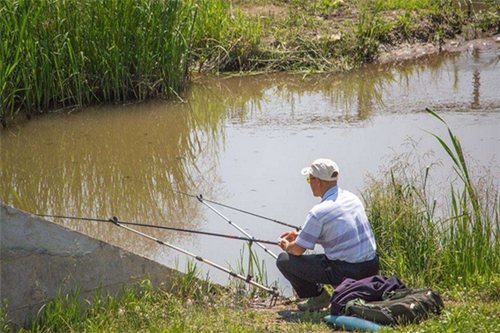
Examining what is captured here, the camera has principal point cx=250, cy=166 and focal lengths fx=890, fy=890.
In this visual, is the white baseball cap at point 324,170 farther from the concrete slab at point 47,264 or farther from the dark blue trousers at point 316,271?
the concrete slab at point 47,264

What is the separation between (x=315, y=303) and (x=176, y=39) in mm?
6850

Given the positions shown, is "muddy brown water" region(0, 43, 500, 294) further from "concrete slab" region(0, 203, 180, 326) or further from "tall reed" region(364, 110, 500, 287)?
"concrete slab" region(0, 203, 180, 326)

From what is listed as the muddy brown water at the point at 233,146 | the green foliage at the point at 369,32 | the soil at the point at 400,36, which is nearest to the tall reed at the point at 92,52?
the muddy brown water at the point at 233,146

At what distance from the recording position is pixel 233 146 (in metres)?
10.3

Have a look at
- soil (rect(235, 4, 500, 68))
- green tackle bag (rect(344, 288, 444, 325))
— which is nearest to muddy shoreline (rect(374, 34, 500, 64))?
soil (rect(235, 4, 500, 68))

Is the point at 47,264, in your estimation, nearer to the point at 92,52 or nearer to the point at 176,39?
the point at 92,52

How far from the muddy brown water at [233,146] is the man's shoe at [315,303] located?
85 centimetres

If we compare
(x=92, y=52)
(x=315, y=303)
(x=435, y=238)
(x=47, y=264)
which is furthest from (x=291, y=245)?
(x=92, y=52)

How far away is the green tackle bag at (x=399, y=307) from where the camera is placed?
4.89 metres

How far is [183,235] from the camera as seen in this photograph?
7562 millimetres

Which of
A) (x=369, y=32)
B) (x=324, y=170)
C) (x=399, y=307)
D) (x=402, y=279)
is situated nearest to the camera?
(x=399, y=307)

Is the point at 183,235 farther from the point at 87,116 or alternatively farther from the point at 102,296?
the point at 87,116

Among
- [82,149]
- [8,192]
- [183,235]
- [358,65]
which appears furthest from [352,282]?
[358,65]

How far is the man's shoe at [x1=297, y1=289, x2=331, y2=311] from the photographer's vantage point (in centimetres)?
571
